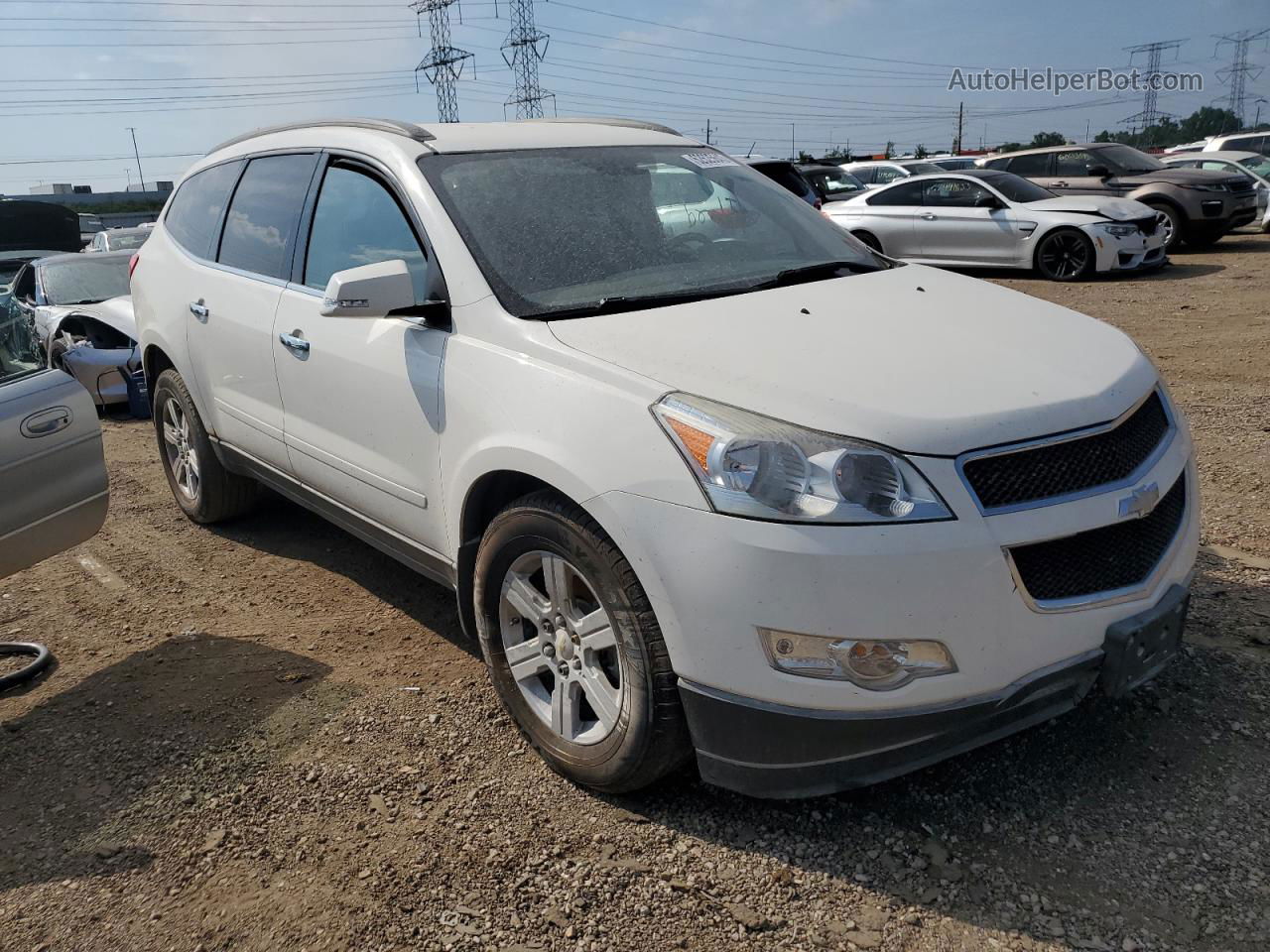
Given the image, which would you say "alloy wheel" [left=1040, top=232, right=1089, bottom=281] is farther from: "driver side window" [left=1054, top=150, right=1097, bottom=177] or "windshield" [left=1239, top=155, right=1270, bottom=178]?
"windshield" [left=1239, top=155, right=1270, bottom=178]

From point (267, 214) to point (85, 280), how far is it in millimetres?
7152

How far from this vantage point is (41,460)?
3629 millimetres

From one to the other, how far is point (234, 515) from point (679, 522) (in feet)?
12.5

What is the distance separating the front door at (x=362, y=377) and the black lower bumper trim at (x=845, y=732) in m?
1.29

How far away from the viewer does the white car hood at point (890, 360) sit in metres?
2.42

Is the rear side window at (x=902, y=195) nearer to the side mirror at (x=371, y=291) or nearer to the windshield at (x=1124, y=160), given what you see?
the windshield at (x=1124, y=160)

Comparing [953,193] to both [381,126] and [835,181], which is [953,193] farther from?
[381,126]

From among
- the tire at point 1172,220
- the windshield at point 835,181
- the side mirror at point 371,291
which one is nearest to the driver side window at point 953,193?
the tire at point 1172,220

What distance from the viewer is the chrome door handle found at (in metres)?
3.84

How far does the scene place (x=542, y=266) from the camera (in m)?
3.23

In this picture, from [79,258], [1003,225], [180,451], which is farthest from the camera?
[1003,225]

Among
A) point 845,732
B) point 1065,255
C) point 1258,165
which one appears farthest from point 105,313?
point 1258,165

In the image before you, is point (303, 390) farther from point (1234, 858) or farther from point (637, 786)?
point (1234, 858)

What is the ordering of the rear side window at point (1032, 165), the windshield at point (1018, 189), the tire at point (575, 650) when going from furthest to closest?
1. the rear side window at point (1032, 165)
2. the windshield at point (1018, 189)
3. the tire at point (575, 650)
